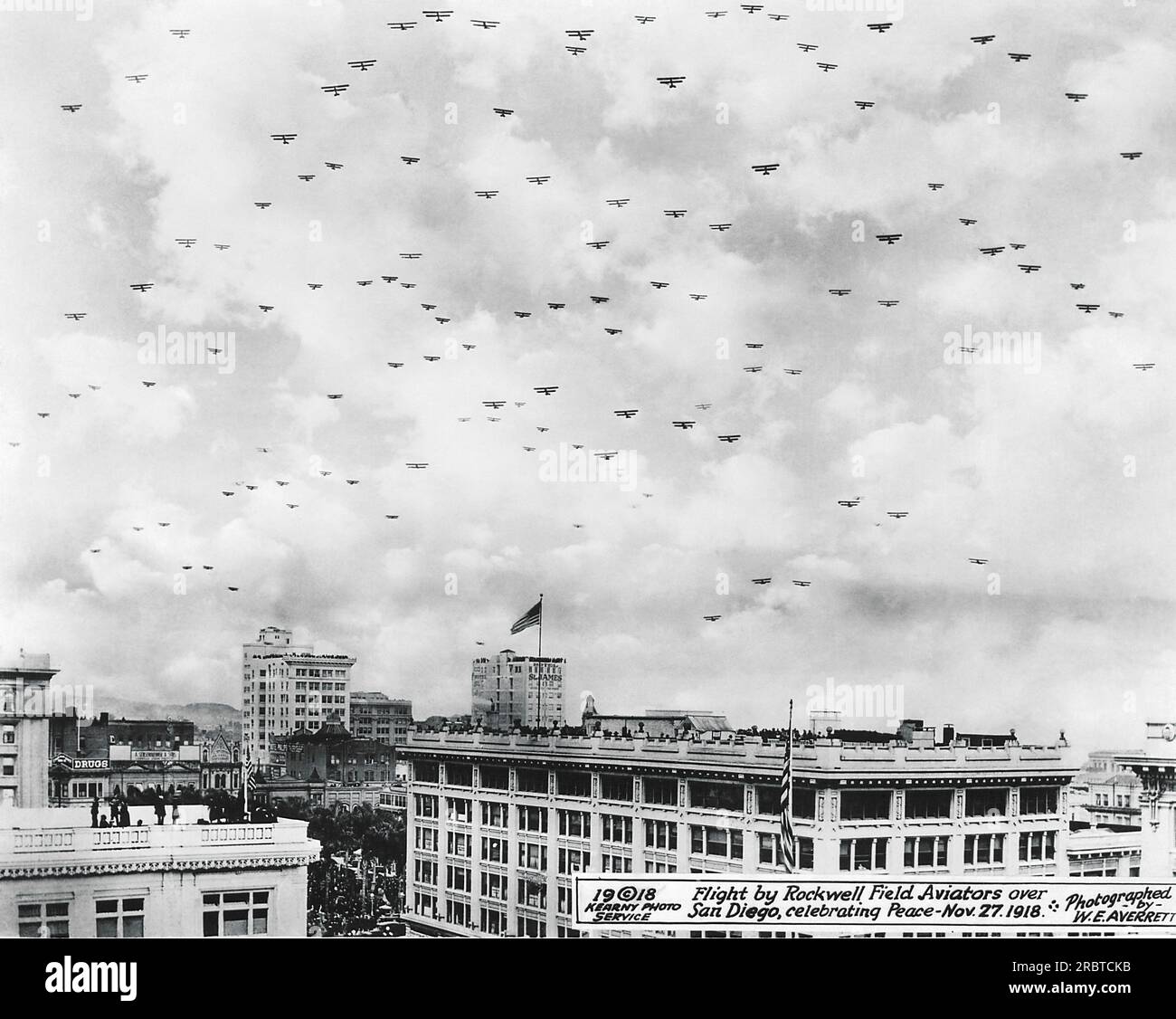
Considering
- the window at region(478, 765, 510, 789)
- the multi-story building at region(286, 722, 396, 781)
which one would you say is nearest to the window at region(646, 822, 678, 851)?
the window at region(478, 765, 510, 789)

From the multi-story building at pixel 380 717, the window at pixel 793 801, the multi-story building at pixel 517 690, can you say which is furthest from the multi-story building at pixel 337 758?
the window at pixel 793 801

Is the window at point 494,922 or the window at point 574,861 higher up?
the window at point 574,861

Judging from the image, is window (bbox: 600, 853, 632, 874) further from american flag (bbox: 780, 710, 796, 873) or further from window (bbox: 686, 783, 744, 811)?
american flag (bbox: 780, 710, 796, 873)

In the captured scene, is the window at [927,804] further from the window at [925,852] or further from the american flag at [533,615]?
→ the american flag at [533,615]

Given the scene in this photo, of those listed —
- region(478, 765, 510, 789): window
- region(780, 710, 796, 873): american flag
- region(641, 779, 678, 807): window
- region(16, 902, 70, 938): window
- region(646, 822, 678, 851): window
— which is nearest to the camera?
region(16, 902, 70, 938): window

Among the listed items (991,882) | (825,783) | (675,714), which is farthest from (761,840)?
(991,882)

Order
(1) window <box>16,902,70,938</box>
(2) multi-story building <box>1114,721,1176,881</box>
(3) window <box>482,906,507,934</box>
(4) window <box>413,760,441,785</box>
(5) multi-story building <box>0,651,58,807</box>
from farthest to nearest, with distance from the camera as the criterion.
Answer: (4) window <box>413,760,441,785</box>
(2) multi-story building <box>1114,721,1176,881</box>
(3) window <box>482,906,507,934</box>
(5) multi-story building <box>0,651,58,807</box>
(1) window <box>16,902,70,938</box>
